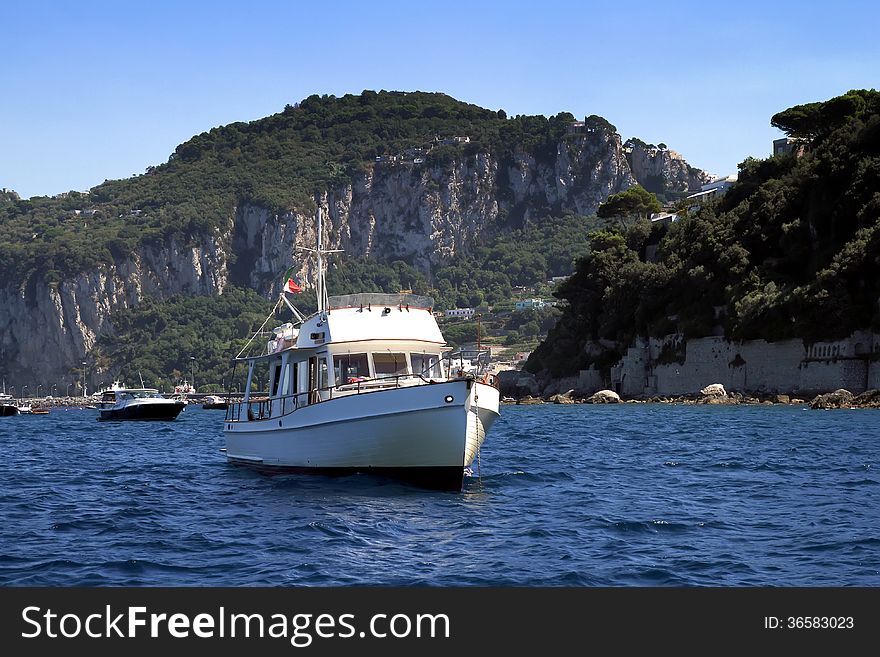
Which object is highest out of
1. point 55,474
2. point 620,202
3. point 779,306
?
point 620,202

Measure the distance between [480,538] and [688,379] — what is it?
291 ft

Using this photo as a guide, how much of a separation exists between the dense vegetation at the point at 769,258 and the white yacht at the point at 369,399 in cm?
6541

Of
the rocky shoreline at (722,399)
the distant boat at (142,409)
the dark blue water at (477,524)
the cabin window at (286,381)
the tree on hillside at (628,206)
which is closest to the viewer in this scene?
the dark blue water at (477,524)

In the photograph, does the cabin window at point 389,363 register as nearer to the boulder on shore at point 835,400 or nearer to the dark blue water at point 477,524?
the dark blue water at point 477,524

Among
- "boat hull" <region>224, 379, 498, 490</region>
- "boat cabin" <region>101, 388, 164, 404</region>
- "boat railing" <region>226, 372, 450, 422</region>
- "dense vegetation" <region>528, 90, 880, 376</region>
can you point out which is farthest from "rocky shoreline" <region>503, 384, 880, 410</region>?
"boat hull" <region>224, 379, 498, 490</region>

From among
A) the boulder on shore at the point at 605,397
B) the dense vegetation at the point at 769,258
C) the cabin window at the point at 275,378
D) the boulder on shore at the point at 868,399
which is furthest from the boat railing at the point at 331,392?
the boulder on shore at the point at 605,397

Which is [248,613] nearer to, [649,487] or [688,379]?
[649,487]

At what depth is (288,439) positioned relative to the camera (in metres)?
28.5

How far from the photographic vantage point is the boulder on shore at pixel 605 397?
11012cm

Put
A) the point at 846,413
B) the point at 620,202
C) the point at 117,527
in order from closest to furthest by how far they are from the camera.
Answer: the point at 117,527, the point at 846,413, the point at 620,202

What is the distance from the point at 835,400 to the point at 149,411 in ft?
161

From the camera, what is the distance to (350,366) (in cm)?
2866

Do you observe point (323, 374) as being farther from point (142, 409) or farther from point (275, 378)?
point (142, 409)

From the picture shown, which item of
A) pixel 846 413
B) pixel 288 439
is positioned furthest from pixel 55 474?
pixel 846 413
